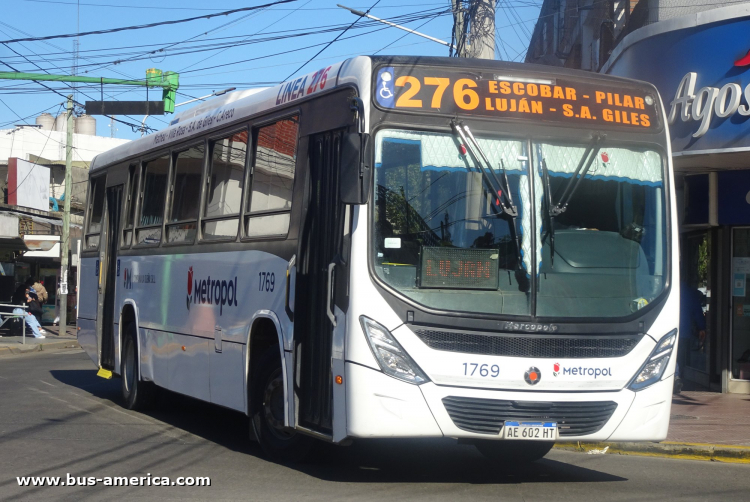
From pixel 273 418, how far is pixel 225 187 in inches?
92.5

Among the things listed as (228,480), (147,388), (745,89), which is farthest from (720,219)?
(228,480)

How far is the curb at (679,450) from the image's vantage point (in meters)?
9.49

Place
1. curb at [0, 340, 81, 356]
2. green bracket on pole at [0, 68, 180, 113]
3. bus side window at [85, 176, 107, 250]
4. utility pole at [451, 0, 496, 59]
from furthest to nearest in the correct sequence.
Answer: curb at [0, 340, 81, 356] < green bracket on pole at [0, 68, 180, 113] < utility pole at [451, 0, 496, 59] < bus side window at [85, 176, 107, 250]

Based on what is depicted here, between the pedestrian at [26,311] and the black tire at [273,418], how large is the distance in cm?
1797

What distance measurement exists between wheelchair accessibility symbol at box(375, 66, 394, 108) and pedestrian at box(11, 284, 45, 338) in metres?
19.8

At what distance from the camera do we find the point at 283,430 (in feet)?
26.4

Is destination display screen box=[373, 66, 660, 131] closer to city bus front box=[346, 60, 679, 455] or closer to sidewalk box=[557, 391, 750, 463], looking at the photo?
city bus front box=[346, 60, 679, 455]


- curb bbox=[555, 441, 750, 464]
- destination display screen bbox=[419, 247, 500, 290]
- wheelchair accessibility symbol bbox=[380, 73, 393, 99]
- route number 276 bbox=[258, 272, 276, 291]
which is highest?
wheelchair accessibility symbol bbox=[380, 73, 393, 99]

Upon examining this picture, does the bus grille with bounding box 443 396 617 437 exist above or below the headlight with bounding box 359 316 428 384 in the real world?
below

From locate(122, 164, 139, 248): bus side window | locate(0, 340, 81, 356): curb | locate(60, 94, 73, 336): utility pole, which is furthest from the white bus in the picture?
locate(60, 94, 73, 336): utility pole

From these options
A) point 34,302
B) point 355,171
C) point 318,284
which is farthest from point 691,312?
point 34,302

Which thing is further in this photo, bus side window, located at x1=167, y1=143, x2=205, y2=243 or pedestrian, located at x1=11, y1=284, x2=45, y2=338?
pedestrian, located at x1=11, y1=284, x2=45, y2=338

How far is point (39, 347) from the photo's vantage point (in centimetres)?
2414

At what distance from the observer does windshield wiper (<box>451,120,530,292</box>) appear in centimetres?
685
